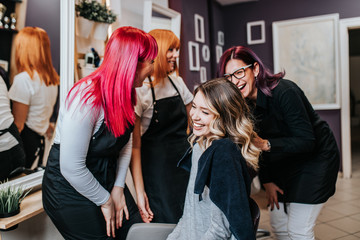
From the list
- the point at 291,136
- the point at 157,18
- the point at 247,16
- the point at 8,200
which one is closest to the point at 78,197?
the point at 8,200

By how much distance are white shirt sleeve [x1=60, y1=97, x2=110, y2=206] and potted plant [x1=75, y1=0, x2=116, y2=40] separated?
3.80ft

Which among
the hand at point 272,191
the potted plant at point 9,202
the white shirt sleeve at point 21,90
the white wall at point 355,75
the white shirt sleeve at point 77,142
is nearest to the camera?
the white shirt sleeve at point 77,142

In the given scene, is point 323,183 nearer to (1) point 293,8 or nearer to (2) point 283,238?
(2) point 283,238

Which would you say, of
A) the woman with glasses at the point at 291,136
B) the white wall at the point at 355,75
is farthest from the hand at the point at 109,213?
the white wall at the point at 355,75

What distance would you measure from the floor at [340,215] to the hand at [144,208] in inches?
59.3

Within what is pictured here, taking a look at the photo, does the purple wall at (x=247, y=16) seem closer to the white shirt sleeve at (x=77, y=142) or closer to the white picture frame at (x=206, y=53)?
the white picture frame at (x=206, y=53)

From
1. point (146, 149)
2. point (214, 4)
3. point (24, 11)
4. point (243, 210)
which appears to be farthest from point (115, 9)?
point (214, 4)

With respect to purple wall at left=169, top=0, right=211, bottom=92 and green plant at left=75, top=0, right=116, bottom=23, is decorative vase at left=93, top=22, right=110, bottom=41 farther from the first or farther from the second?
purple wall at left=169, top=0, right=211, bottom=92

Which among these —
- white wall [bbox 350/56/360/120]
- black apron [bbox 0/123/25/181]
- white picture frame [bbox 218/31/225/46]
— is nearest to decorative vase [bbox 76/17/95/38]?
black apron [bbox 0/123/25/181]

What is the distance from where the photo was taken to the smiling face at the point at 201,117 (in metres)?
1.33

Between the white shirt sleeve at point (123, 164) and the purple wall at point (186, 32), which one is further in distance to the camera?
the purple wall at point (186, 32)

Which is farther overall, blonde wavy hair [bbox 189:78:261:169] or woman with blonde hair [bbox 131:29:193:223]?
woman with blonde hair [bbox 131:29:193:223]

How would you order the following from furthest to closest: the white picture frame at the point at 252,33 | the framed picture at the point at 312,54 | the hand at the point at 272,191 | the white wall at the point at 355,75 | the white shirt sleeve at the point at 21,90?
the white wall at the point at 355,75 → the white picture frame at the point at 252,33 → the framed picture at the point at 312,54 → the hand at the point at 272,191 → the white shirt sleeve at the point at 21,90

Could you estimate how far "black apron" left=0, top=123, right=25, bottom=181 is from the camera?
1542 millimetres
